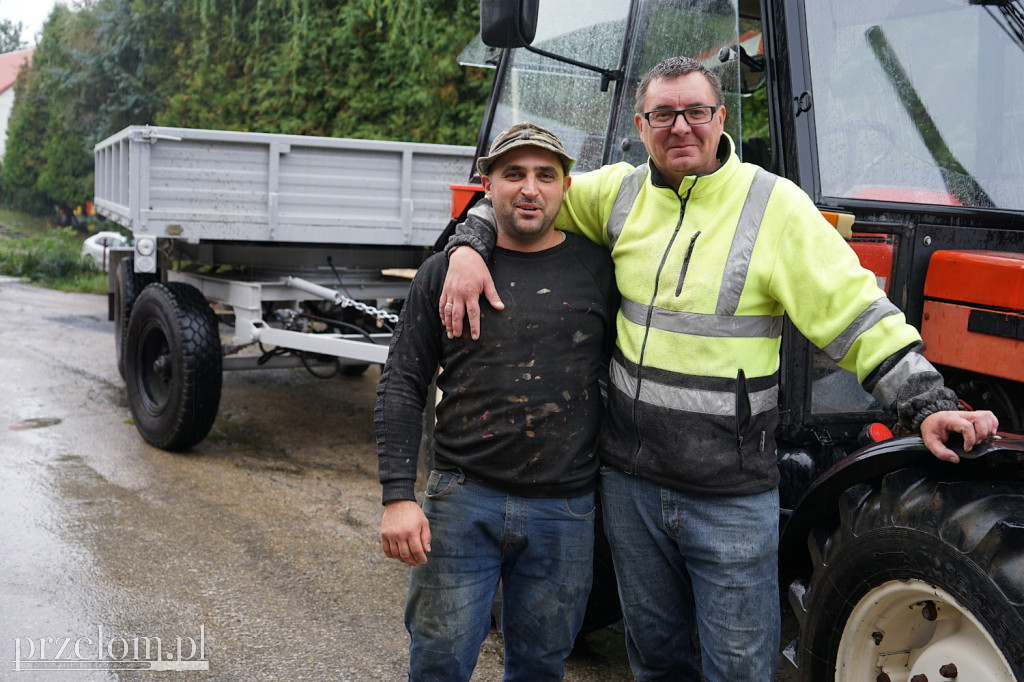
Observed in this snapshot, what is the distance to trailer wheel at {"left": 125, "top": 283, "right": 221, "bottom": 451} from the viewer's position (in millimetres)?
5922

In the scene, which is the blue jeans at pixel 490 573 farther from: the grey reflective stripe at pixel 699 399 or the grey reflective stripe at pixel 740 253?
the grey reflective stripe at pixel 740 253

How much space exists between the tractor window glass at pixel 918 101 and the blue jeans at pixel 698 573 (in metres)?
1.01

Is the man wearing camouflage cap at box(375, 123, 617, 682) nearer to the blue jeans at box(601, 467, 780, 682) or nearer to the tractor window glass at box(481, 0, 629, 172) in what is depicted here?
the blue jeans at box(601, 467, 780, 682)

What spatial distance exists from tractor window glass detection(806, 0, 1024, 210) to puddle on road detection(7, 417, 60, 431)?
587 cm

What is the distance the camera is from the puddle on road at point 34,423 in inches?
262

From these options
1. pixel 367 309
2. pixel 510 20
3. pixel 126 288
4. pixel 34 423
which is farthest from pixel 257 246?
pixel 510 20

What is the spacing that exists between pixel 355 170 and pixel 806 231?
15.1 ft

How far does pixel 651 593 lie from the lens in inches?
93.7

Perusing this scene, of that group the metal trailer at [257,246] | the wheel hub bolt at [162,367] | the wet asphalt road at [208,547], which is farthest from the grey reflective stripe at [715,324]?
the wheel hub bolt at [162,367]

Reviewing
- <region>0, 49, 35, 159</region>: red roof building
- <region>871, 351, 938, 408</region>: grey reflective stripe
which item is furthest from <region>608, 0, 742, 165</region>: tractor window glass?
<region>0, 49, 35, 159</region>: red roof building

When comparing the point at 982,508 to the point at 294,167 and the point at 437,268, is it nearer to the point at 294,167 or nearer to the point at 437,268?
the point at 437,268

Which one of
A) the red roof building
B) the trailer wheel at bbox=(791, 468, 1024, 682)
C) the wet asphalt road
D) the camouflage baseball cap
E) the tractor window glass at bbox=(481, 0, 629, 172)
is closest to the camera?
the trailer wheel at bbox=(791, 468, 1024, 682)

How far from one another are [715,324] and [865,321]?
0.32 m

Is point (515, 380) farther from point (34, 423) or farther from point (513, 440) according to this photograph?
point (34, 423)
